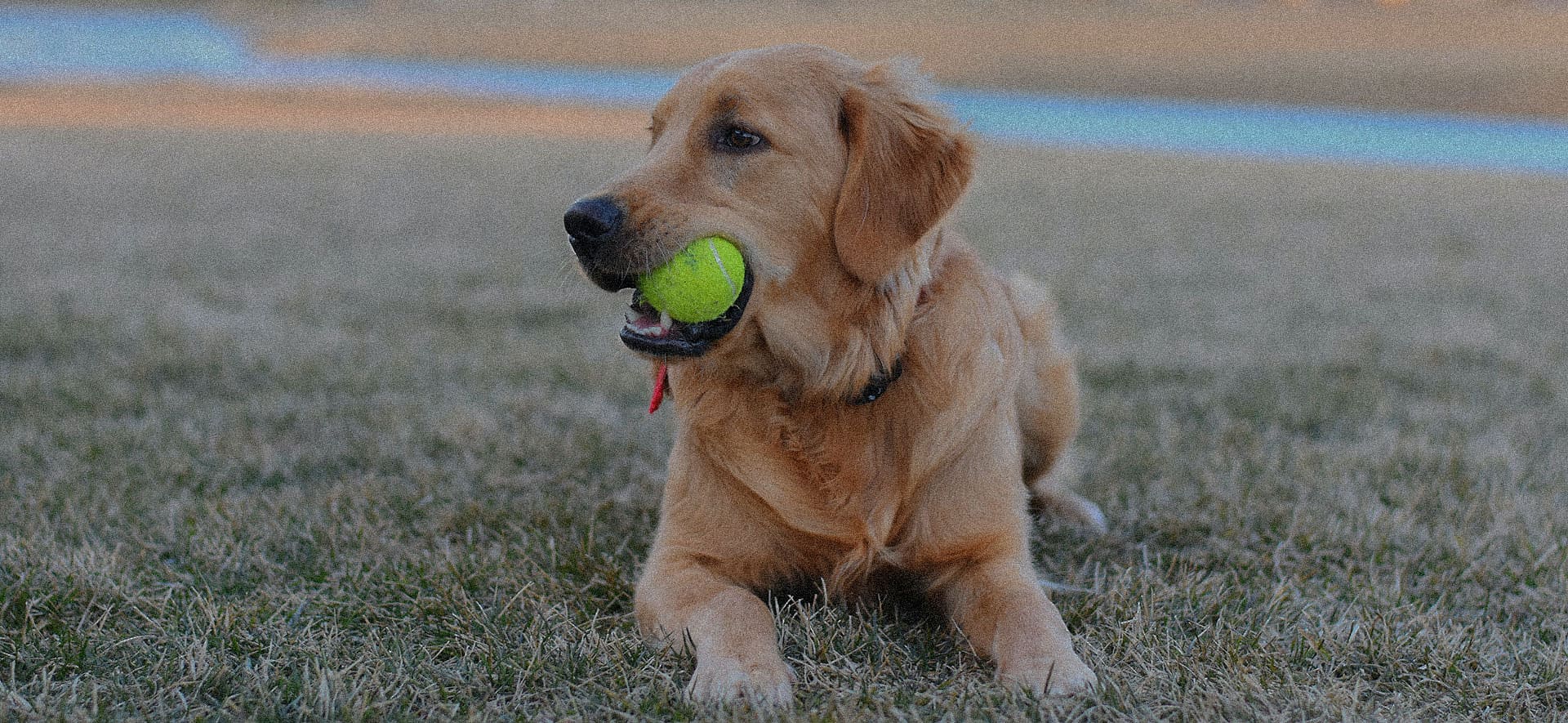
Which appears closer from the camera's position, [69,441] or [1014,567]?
[1014,567]

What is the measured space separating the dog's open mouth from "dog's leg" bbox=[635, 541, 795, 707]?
1.65 ft

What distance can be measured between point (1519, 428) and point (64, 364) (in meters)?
5.91

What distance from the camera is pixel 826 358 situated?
2.79m

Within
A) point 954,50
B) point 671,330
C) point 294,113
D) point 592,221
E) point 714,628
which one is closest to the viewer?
point 714,628

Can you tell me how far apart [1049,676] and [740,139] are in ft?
4.44

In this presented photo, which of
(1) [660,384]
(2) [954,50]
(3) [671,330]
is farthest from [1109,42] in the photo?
(3) [671,330]

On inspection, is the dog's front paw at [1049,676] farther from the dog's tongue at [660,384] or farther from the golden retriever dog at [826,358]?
the dog's tongue at [660,384]

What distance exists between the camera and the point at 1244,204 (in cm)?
1227

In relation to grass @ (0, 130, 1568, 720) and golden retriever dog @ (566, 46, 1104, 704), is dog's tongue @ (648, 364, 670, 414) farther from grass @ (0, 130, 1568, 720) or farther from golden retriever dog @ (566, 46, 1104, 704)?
grass @ (0, 130, 1568, 720)

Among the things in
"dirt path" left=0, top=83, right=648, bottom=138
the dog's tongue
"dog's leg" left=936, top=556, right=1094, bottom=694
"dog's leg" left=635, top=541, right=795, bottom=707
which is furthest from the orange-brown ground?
"dog's leg" left=936, top=556, right=1094, bottom=694

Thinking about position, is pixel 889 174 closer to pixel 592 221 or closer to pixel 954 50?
pixel 592 221

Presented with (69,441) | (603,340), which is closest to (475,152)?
(603,340)

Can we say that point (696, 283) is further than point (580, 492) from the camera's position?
No

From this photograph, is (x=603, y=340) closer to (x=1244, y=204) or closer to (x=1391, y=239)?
(x=1391, y=239)
